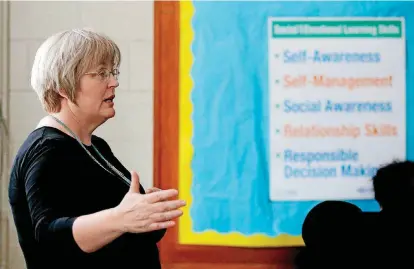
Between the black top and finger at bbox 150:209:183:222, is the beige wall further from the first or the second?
finger at bbox 150:209:183:222

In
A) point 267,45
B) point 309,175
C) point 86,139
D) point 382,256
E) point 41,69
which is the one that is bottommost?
point 382,256

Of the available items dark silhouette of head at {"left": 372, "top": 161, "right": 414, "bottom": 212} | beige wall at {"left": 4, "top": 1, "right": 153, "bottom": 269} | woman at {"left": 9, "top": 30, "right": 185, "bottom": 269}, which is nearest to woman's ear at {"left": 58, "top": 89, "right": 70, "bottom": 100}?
woman at {"left": 9, "top": 30, "right": 185, "bottom": 269}

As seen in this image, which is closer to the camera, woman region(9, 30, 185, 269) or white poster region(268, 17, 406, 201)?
woman region(9, 30, 185, 269)

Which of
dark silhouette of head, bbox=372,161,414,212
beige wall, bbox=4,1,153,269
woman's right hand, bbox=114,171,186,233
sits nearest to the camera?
woman's right hand, bbox=114,171,186,233

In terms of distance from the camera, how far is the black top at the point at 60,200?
1007 mm

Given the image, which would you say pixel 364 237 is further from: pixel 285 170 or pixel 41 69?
pixel 41 69

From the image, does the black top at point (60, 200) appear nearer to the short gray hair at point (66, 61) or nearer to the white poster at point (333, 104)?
the short gray hair at point (66, 61)

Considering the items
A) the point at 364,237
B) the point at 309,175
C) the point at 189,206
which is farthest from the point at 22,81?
the point at 364,237

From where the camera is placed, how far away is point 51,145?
3.47 feet

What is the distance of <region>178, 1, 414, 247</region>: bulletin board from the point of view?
6.29 feet

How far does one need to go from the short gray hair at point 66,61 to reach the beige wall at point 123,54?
719 millimetres

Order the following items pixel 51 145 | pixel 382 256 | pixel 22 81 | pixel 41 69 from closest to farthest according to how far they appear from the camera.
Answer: pixel 51 145
pixel 41 69
pixel 382 256
pixel 22 81

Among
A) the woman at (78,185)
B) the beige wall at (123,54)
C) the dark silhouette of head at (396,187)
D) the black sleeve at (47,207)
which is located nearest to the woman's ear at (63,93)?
the woman at (78,185)

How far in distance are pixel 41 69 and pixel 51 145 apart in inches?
7.8
